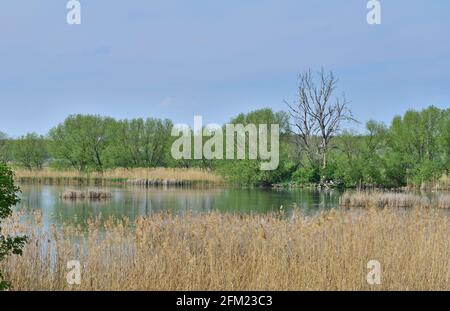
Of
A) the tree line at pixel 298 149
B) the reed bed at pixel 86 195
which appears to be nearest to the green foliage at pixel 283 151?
the tree line at pixel 298 149

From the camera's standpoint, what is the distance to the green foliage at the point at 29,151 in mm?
45688

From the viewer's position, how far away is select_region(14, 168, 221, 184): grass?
37.9 m

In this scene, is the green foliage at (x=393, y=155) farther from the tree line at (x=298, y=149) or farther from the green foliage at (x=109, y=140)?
the green foliage at (x=109, y=140)

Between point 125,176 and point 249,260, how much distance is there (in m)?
33.1

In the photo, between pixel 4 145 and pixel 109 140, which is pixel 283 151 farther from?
pixel 4 145

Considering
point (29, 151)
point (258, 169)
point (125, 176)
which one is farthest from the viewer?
point (29, 151)

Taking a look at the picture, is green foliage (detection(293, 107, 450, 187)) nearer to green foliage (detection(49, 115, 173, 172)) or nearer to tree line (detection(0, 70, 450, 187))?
tree line (detection(0, 70, 450, 187))

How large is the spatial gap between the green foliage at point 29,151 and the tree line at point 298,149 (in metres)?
0.07

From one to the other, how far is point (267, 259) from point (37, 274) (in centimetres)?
279

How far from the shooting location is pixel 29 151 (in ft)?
152

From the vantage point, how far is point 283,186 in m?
39.2

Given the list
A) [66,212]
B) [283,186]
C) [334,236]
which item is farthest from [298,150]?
[334,236]

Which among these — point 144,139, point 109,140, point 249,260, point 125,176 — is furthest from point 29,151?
point 249,260
